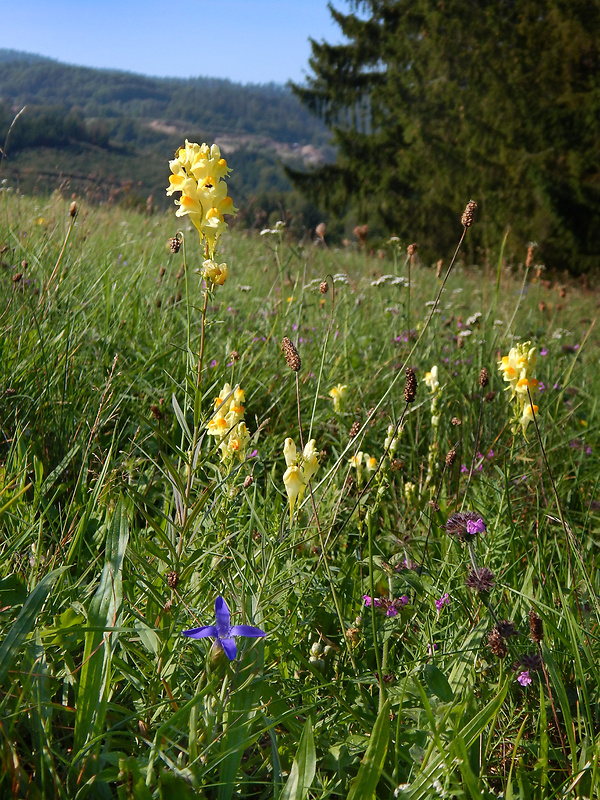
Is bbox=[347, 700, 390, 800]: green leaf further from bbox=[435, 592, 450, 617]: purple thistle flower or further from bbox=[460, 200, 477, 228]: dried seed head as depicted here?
bbox=[460, 200, 477, 228]: dried seed head

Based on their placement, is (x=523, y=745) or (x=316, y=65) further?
(x=316, y=65)

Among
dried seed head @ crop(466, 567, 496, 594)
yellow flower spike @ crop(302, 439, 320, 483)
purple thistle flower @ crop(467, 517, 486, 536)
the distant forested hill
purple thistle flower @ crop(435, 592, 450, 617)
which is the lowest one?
purple thistle flower @ crop(435, 592, 450, 617)

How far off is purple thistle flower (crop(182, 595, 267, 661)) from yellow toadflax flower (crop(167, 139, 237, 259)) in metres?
0.62

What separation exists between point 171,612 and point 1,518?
0.49m

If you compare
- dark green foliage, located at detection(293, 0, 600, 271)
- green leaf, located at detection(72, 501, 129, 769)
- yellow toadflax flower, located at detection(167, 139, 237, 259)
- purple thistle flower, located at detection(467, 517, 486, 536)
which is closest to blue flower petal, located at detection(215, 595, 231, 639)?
green leaf, located at detection(72, 501, 129, 769)

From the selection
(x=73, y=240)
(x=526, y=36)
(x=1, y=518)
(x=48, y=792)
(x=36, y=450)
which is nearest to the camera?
(x=48, y=792)

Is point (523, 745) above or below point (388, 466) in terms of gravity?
below

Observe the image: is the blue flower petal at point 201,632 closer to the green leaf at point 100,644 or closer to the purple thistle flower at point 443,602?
the green leaf at point 100,644

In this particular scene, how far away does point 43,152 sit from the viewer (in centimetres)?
3391

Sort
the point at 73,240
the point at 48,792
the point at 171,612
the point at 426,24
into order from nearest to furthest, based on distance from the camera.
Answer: the point at 48,792 < the point at 171,612 < the point at 73,240 < the point at 426,24

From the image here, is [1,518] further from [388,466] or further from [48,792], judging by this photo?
[388,466]

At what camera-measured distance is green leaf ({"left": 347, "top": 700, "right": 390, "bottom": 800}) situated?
2.66 ft

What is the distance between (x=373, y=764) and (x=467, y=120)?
14.4m

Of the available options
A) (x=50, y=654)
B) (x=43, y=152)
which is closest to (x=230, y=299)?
(x=50, y=654)
